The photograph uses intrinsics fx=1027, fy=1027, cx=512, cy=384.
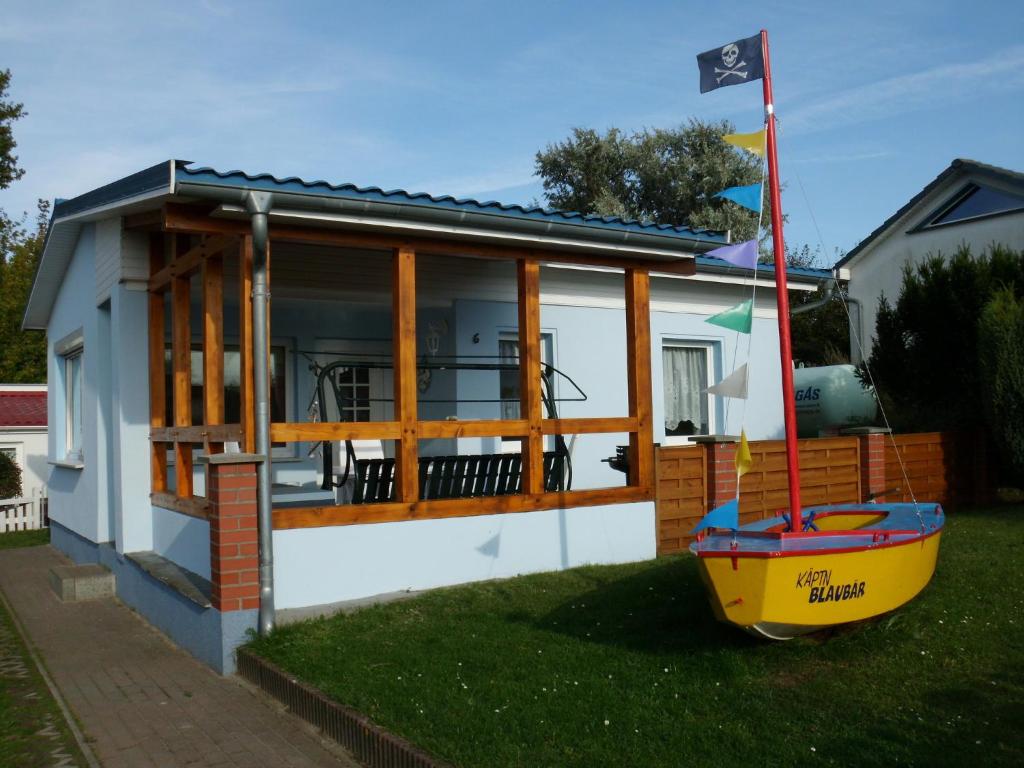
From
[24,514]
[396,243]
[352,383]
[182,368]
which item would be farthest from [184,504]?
[24,514]

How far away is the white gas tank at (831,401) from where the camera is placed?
1683 centimetres

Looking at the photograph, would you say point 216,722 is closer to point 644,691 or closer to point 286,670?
point 286,670

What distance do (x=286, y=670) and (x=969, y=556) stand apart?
555 cm

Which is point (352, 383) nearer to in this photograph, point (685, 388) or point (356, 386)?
point (356, 386)

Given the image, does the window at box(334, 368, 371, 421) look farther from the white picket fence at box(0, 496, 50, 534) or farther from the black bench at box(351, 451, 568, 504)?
the white picket fence at box(0, 496, 50, 534)

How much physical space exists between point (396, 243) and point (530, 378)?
1738 mm

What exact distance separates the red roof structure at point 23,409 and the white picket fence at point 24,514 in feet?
10.8

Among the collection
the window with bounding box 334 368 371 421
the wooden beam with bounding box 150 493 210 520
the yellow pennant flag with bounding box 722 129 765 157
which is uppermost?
the yellow pennant flag with bounding box 722 129 765 157

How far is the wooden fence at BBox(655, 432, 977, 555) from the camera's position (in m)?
10.1

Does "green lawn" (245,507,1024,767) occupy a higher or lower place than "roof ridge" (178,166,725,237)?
lower

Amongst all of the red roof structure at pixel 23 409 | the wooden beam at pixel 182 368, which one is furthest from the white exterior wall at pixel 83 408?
the red roof structure at pixel 23 409

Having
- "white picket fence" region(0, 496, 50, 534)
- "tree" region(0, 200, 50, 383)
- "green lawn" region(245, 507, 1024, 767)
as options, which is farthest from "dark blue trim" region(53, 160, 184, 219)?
"tree" region(0, 200, 50, 383)

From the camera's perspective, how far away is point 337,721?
5738 millimetres

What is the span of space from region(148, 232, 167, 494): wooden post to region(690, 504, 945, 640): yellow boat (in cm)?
573
